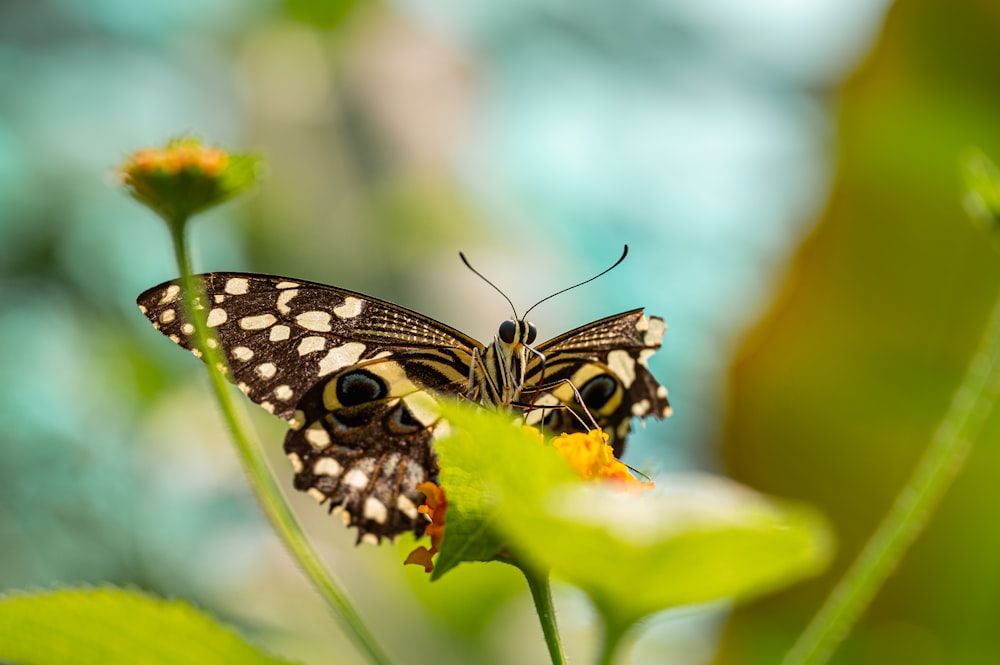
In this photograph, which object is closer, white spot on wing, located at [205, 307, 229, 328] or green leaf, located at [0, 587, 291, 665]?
green leaf, located at [0, 587, 291, 665]

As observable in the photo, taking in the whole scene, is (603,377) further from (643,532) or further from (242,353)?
(643,532)

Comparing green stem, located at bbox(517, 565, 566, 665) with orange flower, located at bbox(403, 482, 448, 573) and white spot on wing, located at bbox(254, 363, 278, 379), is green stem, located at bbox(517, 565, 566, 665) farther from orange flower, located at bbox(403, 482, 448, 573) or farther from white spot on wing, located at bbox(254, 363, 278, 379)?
white spot on wing, located at bbox(254, 363, 278, 379)

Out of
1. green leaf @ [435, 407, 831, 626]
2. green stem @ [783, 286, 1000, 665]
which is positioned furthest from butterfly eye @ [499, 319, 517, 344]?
green leaf @ [435, 407, 831, 626]

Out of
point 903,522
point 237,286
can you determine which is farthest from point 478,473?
point 237,286

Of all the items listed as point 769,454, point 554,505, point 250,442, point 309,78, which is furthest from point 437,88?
point 554,505

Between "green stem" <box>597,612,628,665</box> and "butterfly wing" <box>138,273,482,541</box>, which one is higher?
"butterfly wing" <box>138,273,482,541</box>

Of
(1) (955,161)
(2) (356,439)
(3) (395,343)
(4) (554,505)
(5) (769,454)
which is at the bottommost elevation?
(4) (554,505)

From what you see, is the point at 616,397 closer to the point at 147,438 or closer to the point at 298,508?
the point at 298,508

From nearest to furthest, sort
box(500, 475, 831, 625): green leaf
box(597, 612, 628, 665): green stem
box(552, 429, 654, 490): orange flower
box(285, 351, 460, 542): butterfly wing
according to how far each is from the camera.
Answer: box(500, 475, 831, 625): green leaf → box(597, 612, 628, 665): green stem → box(552, 429, 654, 490): orange flower → box(285, 351, 460, 542): butterfly wing
